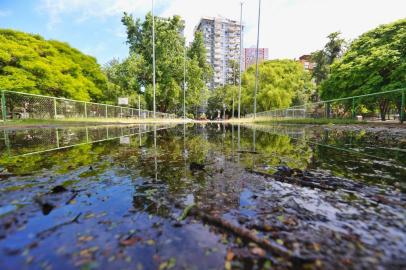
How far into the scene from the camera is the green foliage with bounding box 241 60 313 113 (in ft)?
139

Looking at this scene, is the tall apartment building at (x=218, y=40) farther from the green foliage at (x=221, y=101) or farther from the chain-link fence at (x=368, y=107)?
the chain-link fence at (x=368, y=107)

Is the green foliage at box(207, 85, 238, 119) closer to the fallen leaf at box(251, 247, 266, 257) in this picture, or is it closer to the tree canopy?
the tree canopy

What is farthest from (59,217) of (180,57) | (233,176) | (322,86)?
(180,57)

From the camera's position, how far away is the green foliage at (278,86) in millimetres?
42422

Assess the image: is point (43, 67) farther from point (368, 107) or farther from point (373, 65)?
point (373, 65)

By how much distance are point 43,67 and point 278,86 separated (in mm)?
37107

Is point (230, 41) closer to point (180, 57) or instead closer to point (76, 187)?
point (180, 57)

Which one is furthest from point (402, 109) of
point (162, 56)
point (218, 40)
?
point (218, 40)

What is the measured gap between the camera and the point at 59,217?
1893 mm

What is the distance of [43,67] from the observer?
2550 cm

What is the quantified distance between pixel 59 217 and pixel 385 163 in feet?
15.5

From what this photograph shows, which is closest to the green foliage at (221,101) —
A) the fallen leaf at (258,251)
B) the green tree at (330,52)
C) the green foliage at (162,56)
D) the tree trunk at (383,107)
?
the green tree at (330,52)

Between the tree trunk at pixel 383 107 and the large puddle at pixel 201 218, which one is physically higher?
the tree trunk at pixel 383 107

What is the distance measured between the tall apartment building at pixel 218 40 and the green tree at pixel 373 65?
80817 mm
